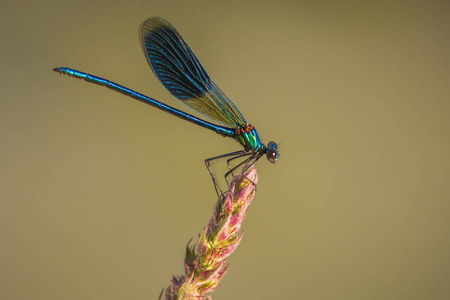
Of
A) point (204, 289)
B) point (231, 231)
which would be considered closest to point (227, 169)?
point (231, 231)

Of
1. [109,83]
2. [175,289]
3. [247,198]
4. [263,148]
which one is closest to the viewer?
[175,289]

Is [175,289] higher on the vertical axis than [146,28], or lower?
lower

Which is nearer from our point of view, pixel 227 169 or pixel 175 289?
pixel 175 289

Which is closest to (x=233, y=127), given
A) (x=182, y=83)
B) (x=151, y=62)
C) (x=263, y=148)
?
(x=263, y=148)

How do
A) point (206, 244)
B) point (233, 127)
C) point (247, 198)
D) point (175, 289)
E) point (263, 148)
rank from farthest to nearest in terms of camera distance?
point (233, 127), point (263, 148), point (247, 198), point (206, 244), point (175, 289)

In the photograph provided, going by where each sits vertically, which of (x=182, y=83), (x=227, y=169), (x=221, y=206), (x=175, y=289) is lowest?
(x=175, y=289)

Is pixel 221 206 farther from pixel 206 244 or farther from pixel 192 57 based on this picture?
pixel 192 57

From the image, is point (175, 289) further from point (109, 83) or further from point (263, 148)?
point (109, 83)
